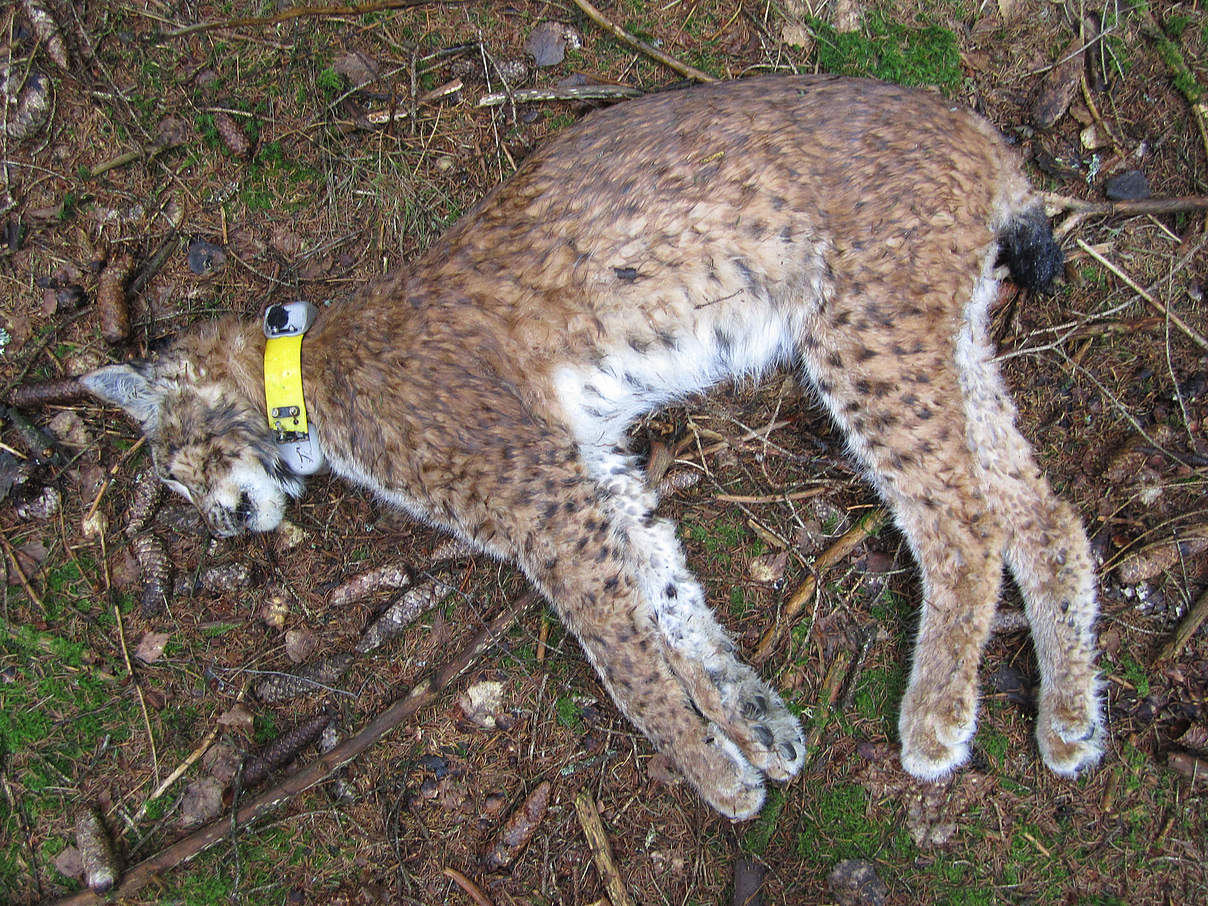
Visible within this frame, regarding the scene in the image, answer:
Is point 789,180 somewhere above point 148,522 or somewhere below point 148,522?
above

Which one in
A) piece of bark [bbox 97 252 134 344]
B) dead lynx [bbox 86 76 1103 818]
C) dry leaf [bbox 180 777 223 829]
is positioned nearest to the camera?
dead lynx [bbox 86 76 1103 818]

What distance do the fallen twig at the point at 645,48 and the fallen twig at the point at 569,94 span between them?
163 millimetres

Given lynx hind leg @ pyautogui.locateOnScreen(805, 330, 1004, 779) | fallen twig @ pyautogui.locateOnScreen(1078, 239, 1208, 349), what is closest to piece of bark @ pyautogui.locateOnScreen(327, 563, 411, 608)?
lynx hind leg @ pyautogui.locateOnScreen(805, 330, 1004, 779)

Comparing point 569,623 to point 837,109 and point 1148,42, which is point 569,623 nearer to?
point 837,109

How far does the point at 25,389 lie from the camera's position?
3.20 m

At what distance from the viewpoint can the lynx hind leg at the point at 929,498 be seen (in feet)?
8.18

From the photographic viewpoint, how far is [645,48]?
10.2 ft

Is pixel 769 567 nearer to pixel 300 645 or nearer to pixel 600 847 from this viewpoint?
pixel 600 847

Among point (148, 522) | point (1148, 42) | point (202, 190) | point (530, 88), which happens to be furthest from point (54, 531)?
point (1148, 42)

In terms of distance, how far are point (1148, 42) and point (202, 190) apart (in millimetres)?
4310

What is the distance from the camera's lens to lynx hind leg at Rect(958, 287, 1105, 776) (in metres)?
2.63

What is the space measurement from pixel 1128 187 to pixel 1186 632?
73.3 inches

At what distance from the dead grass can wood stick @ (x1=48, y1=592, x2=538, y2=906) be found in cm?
9

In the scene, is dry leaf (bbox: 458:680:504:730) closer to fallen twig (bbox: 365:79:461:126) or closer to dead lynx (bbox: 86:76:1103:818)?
dead lynx (bbox: 86:76:1103:818)
